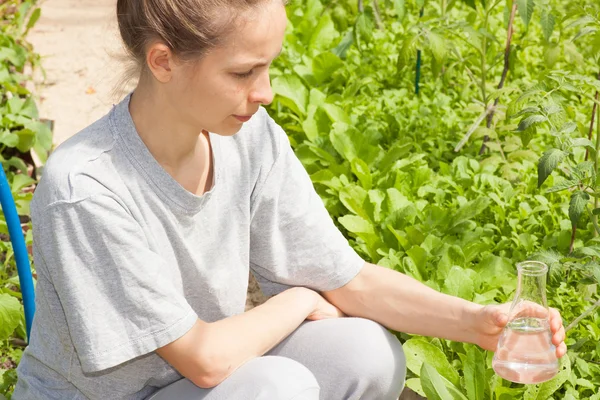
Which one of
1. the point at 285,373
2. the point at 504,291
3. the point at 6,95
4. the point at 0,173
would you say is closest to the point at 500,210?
the point at 504,291

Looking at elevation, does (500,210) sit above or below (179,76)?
below

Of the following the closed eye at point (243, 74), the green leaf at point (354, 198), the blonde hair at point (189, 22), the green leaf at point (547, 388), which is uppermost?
the blonde hair at point (189, 22)

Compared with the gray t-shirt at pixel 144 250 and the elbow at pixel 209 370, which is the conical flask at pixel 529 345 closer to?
the gray t-shirt at pixel 144 250

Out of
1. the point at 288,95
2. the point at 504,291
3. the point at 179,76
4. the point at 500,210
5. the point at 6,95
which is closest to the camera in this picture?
the point at 179,76

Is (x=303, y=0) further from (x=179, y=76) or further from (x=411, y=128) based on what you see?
(x=179, y=76)

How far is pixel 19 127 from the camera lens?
3955mm

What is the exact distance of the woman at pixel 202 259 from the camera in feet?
6.21

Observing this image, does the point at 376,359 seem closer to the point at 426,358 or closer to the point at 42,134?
the point at 426,358

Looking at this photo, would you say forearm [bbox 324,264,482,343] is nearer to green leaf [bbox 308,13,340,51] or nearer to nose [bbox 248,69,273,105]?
nose [bbox 248,69,273,105]

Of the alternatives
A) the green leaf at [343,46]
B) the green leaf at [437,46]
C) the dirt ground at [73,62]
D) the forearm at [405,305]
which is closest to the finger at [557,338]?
the forearm at [405,305]

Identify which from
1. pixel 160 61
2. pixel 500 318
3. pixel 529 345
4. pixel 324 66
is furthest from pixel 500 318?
pixel 324 66

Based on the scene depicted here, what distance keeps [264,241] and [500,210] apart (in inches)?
48.7

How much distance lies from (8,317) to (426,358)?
1120 mm

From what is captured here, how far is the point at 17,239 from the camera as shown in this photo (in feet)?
8.09
